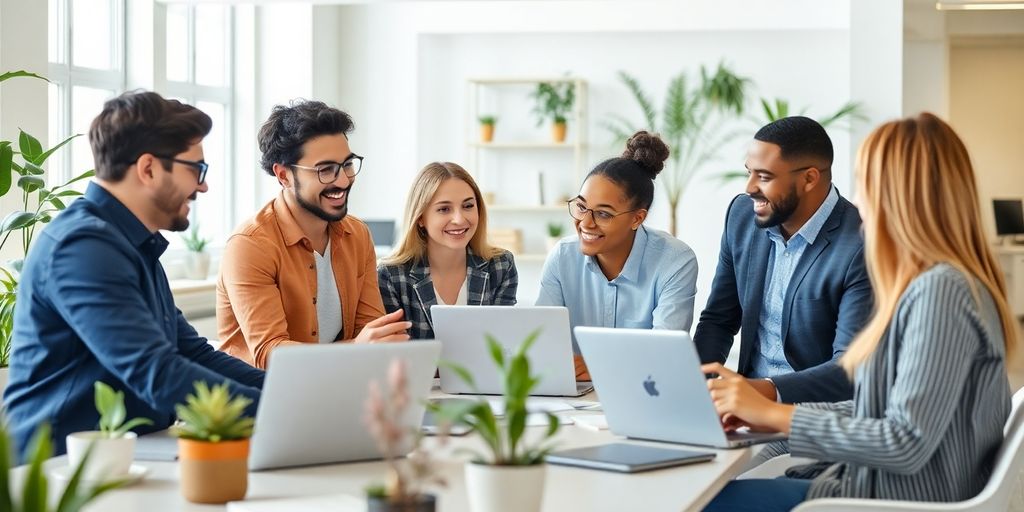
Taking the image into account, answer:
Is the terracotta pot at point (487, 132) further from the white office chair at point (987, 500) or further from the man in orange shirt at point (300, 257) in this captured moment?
the white office chair at point (987, 500)

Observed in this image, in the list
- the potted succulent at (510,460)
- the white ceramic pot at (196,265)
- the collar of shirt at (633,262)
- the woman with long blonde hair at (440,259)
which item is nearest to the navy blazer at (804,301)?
the collar of shirt at (633,262)

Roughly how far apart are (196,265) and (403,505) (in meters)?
5.39

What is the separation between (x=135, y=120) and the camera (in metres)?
2.29

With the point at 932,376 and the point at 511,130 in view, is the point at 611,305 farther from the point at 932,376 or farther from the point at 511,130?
the point at 511,130

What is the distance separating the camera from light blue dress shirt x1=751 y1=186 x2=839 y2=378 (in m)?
3.12

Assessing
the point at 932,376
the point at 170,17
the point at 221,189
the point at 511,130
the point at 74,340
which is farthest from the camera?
the point at 511,130

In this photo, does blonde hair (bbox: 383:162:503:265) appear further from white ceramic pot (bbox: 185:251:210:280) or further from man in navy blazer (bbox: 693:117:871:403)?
white ceramic pot (bbox: 185:251:210:280)

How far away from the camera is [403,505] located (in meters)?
1.27

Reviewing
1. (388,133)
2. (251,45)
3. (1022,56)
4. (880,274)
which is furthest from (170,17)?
(1022,56)

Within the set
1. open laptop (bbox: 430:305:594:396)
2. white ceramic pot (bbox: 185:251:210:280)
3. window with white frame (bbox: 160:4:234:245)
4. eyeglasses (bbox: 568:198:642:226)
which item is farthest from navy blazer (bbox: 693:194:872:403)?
window with white frame (bbox: 160:4:234:245)

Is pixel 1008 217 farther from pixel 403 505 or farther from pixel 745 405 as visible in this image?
pixel 403 505

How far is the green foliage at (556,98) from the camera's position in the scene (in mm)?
8055

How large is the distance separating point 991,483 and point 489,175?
21.1 feet

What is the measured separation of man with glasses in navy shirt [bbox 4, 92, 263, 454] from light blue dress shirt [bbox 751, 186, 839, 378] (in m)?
1.55
